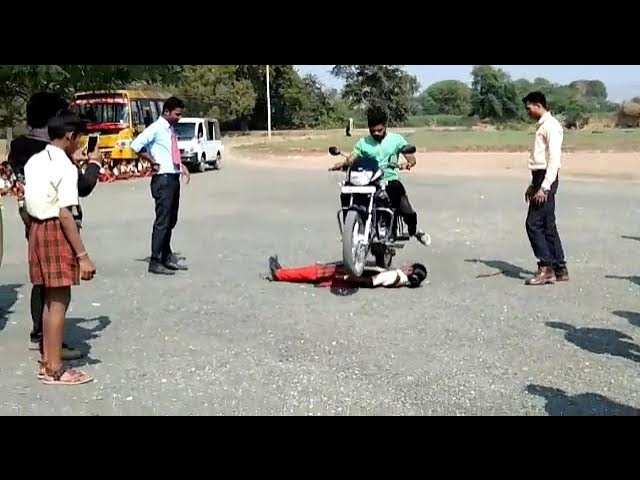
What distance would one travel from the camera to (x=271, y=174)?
24.6m

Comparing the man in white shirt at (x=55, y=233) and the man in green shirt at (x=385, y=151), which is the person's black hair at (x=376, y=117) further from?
the man in white shirt at (x=55, y=233)

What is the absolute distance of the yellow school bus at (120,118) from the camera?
78.0 ft

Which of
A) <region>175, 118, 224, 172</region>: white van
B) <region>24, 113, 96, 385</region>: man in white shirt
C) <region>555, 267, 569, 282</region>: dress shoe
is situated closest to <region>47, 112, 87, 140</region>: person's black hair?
<region>24, 113, 96, 385</region>: man in white shirt

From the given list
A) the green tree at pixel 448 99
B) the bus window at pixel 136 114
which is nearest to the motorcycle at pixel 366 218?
the bus window at pixel 136 114

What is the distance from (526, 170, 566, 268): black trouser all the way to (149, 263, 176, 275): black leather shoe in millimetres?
3570

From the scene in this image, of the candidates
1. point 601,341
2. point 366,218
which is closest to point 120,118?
point 366,218

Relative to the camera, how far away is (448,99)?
6906cm

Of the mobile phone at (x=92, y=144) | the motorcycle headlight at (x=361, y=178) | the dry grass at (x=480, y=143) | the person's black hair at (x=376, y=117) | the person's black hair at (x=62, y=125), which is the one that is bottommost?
the dry grass at (x=480, y=143)

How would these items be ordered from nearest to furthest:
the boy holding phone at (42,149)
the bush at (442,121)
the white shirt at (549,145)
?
the boy holding phone at (42,149) < the white shirt at (549,145) < the bush at (442,121)

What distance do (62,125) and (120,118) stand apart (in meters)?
21.3

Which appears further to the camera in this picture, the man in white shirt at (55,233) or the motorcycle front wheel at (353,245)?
the motorcycle front wheel at (353,245)

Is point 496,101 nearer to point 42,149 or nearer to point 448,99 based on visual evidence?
point 448,99

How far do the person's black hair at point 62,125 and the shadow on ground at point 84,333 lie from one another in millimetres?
1509
